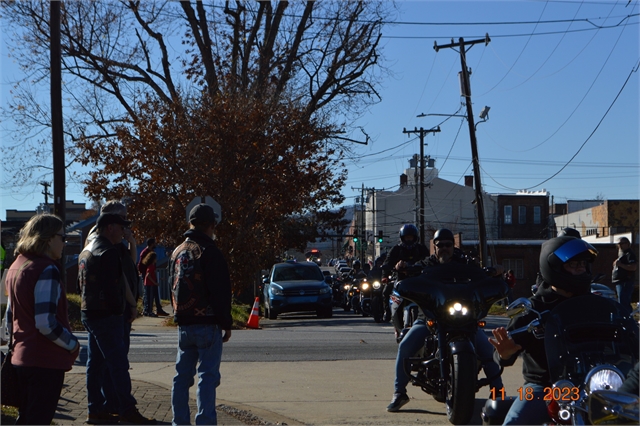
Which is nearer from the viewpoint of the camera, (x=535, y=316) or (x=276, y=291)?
(x=535, y=316)

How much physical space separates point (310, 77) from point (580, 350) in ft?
93.4

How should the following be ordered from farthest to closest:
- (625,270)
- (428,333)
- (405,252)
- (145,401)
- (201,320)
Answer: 1. (625,270)
2. (405,252)
3. (145,401)
4. (428,333)
5. (201,320)

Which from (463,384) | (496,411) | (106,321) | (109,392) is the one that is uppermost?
(106,321)

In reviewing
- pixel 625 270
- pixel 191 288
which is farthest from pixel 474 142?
pixel 191 288

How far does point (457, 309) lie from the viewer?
22.0ft

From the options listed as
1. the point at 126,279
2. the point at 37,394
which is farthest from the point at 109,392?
the point at 37,394

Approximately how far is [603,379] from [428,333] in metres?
4.06

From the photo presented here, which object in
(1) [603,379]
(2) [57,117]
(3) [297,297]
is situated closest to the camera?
(1) [603,379]

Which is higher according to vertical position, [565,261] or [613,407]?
[565,261]

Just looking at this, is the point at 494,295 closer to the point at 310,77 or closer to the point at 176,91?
the point at 176,91

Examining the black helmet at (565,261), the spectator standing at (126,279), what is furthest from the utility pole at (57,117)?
the black helmet at (565,261)

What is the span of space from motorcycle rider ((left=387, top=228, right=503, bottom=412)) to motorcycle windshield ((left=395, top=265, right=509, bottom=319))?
0.11 m

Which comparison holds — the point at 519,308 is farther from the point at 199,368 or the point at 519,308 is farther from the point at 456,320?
the point at 199,368

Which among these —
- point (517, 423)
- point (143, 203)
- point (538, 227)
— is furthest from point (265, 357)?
point (538, 227)
